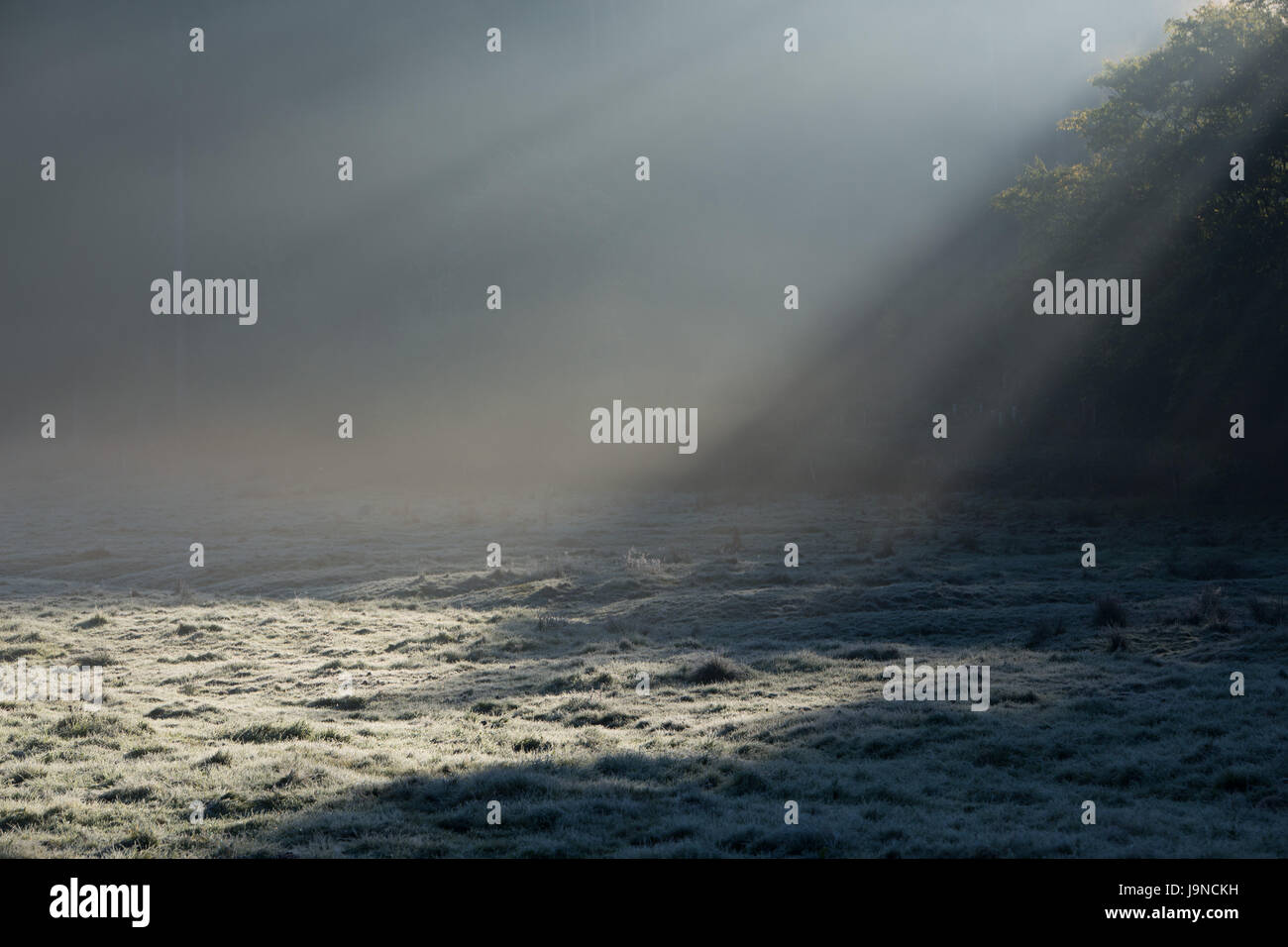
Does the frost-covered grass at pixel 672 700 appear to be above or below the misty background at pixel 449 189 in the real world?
below

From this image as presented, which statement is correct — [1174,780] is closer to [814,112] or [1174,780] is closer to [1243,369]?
[1243,369]

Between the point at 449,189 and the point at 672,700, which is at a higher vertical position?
the point at 449,189

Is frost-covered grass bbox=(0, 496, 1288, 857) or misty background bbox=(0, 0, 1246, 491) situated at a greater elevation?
misty background bbox=(0, 0, 1246, 491)

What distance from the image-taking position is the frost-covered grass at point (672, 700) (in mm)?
8742

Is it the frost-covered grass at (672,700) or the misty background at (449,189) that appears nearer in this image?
the frost-covered grass at (672,700)

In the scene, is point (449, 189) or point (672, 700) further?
point (449, 189)

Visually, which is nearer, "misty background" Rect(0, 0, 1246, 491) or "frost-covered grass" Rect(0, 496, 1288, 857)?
"frost-covered grass" Rect(0, 496, 1288, 857)

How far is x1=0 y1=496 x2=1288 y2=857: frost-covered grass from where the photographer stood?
344 inches

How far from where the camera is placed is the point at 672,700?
48.2 ft

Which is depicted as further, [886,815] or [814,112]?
[814,112]

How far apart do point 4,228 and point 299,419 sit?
27.1 meters
